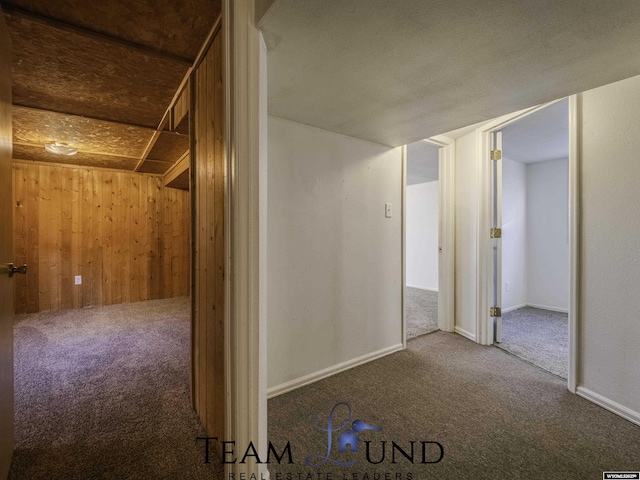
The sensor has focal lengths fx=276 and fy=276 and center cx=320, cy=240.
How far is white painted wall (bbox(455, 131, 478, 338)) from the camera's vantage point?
8.88 feet

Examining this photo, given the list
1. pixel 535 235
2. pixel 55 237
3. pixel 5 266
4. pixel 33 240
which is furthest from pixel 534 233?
pixel 33 240

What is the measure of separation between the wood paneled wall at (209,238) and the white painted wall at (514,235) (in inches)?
152

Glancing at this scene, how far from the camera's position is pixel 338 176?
2107mm

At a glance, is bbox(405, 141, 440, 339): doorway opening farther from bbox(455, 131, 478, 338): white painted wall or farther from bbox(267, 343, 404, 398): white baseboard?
bbox(267, 343, 404, 398): white baseboard

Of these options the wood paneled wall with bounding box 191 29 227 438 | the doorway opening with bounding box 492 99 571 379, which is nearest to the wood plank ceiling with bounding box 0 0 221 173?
the wood paneled wall with bounding box 191 29 227 438

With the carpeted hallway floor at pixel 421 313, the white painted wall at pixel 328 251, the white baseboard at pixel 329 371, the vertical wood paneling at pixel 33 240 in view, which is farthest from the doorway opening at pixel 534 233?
the vertical wood paneling at pixel 33 240

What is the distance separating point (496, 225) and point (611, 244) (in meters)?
1.02

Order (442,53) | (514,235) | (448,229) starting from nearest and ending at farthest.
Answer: (442,53) < (448,229) < (514,235)

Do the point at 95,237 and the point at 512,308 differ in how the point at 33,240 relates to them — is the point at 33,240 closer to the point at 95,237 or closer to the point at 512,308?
the point at 95,237

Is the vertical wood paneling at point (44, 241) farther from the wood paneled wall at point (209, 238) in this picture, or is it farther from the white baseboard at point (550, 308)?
the white baseboard at point (550, 308)

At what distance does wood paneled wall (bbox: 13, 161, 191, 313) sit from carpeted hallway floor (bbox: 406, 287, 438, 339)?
3781 mm

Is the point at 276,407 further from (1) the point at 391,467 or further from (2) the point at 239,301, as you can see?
(2) the point at 239,301

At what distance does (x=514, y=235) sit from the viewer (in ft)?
12.9

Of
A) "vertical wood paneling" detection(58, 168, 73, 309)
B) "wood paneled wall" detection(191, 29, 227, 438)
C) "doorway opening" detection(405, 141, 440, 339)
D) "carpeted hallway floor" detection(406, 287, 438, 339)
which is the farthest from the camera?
"doorway opening" detection(405, 141, 440, 339)
